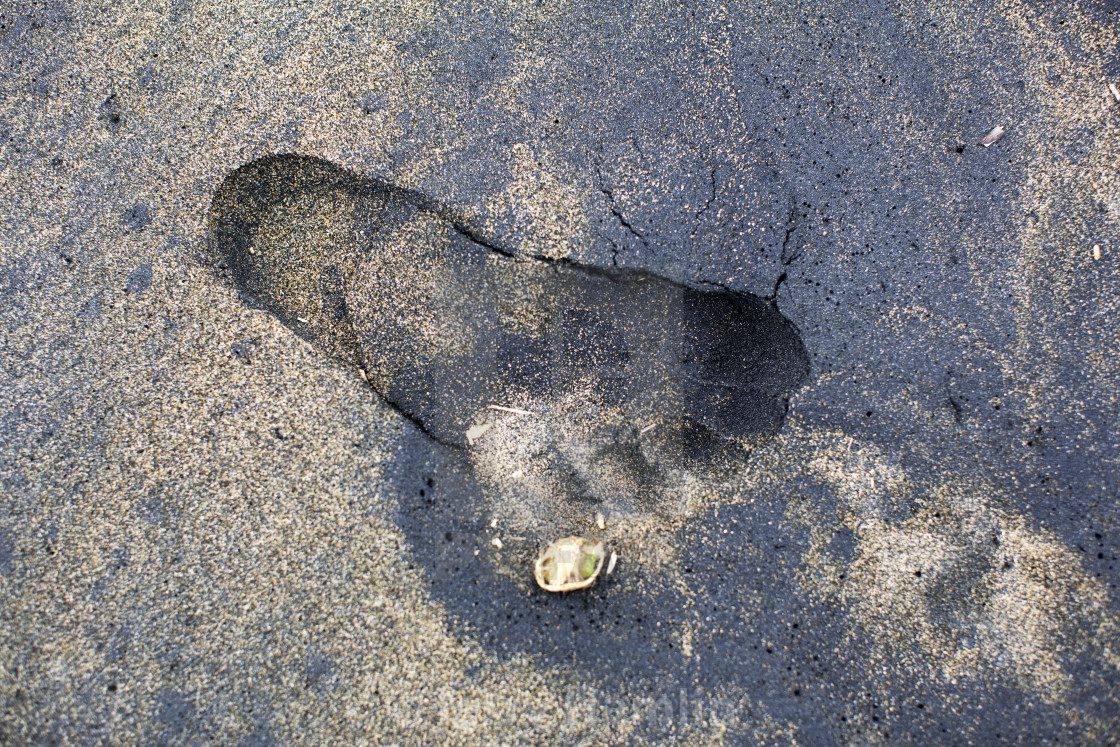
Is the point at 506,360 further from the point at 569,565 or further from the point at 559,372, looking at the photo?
the point at 569,565

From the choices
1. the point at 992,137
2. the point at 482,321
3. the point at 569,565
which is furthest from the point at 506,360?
the point at 992,137

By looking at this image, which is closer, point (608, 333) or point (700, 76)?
point (608, 333)

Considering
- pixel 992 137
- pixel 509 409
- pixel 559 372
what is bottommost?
pixel 509 409

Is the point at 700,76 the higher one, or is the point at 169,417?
the point at 700,76

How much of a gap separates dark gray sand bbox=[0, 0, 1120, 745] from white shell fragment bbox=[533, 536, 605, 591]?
0.05 meters

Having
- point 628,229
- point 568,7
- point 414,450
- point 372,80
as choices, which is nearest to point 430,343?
point 414,450

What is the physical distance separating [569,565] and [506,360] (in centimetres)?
66

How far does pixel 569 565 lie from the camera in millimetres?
1776

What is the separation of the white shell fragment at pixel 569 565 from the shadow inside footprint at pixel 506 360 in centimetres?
4

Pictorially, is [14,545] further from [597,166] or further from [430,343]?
[597,166]

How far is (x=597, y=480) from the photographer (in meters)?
1.88

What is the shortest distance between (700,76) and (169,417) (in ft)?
6.75

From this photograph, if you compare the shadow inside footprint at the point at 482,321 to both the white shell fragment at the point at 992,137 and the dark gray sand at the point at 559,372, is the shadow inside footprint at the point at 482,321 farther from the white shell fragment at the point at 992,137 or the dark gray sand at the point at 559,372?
the white shell fragment at the point at 992,137

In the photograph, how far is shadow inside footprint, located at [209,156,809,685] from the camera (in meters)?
1.85
